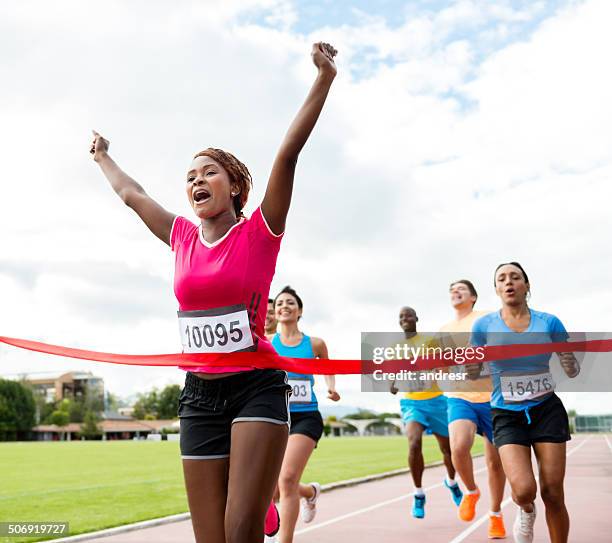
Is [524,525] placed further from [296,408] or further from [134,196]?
[134,196]

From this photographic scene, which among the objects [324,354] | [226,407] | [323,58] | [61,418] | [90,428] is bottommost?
[226,407]

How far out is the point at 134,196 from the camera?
4.21 meters

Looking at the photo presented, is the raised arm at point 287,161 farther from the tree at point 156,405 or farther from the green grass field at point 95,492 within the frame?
the tree at point 156,405

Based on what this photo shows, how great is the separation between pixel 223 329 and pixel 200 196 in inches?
25.7

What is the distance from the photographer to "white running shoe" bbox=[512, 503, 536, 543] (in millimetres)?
6320

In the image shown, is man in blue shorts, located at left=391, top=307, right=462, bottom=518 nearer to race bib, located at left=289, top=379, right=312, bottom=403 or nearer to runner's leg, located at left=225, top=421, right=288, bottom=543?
race bib, located at left=289, top=379, right=312, bottom=403

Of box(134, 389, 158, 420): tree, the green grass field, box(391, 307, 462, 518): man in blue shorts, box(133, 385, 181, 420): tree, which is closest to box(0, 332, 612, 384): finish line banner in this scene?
box(391, 307, 462, 518): man in blue shorts

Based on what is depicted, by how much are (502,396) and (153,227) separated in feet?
11.1

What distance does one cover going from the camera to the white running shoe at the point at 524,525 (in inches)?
249

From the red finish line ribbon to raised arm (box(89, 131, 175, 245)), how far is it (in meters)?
0.65

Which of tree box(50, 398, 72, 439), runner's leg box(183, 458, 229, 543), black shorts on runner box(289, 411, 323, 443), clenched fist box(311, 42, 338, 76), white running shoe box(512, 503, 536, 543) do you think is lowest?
white running shoe box(512, 503, 536, 543)

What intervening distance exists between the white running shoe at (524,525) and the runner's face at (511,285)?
1.63 meters

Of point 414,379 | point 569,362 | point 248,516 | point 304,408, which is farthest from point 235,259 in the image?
point 414,379

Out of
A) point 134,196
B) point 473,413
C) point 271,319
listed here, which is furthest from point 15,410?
point 134,196
